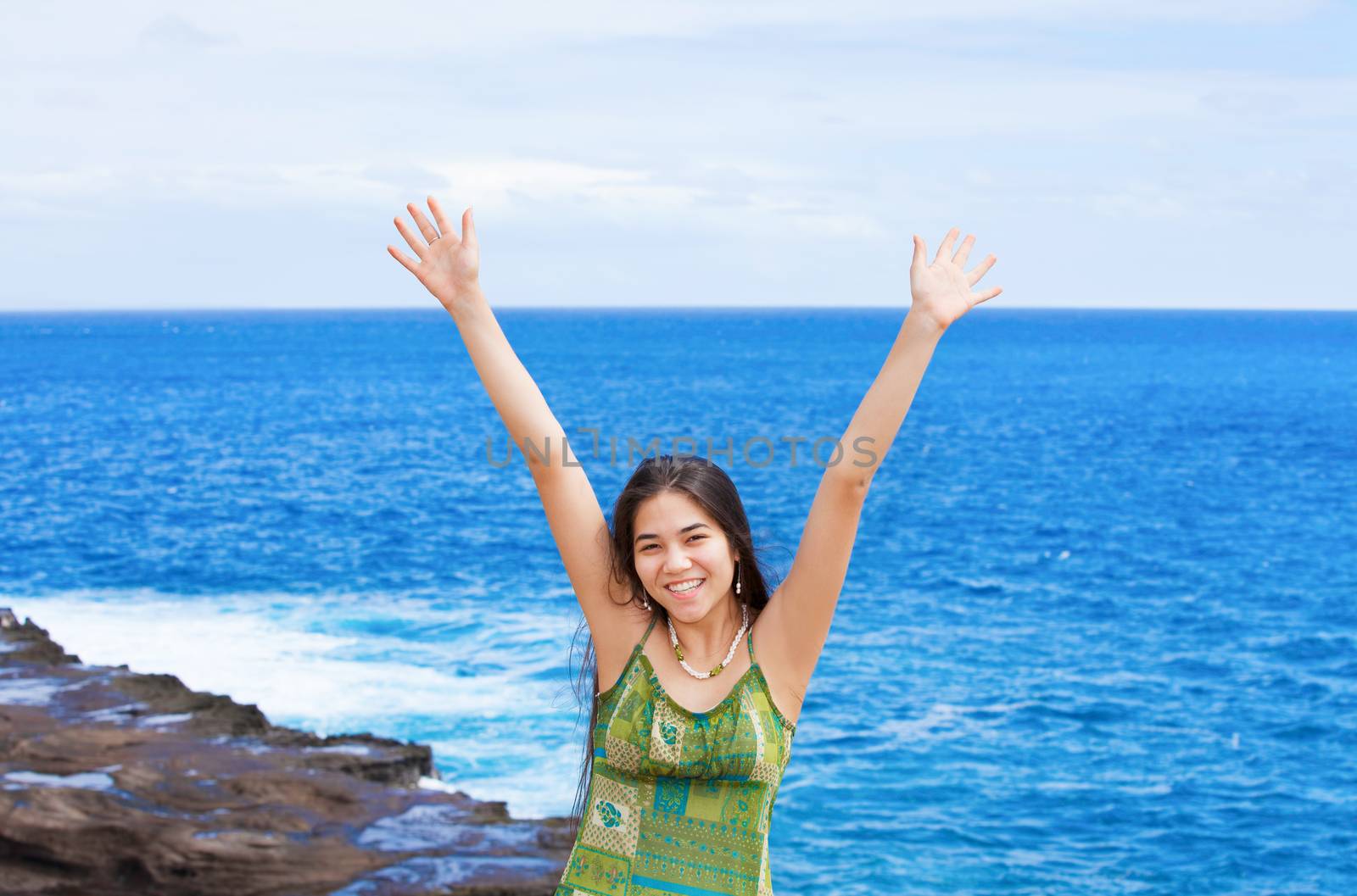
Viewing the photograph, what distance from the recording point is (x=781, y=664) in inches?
114

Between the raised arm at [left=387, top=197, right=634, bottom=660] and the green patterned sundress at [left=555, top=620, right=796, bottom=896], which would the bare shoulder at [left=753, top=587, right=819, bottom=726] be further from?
the raised arm at [left=387, top=197, right=634, bottom=660]

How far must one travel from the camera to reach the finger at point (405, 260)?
10.3 feet

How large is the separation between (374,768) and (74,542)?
26.4 m

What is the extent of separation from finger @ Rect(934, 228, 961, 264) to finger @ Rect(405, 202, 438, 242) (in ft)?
4.02

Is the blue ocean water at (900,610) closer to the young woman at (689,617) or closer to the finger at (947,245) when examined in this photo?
the young woman at (689,617)

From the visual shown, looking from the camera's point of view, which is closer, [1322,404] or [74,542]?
[74,542]

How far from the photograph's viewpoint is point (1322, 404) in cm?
8575

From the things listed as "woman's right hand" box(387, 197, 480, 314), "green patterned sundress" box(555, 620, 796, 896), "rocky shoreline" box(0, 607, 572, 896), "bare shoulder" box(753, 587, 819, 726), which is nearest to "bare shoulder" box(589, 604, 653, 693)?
"green patterned sundress" box(555, 620, 796, 896)

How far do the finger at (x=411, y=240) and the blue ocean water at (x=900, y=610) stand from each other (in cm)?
208

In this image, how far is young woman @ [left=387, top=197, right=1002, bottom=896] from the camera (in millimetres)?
2754

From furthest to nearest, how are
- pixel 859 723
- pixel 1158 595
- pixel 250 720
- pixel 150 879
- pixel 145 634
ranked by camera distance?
pixel 1158 595 < pixel 145 634 < pixel 859 723 < pixel 250 720 < pixel 150 879

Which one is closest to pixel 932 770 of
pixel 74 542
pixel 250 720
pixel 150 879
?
pixel 250 720

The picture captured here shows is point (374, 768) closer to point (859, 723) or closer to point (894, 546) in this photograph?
point (859, 723)

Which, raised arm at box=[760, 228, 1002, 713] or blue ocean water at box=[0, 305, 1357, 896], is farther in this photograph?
blue ocean water at box=[0, 305, 1357, 896]
